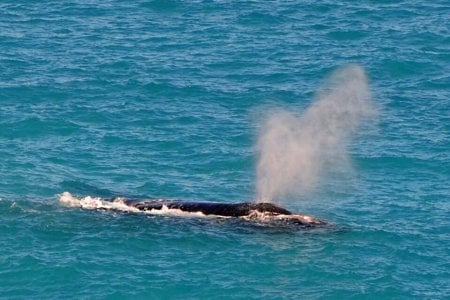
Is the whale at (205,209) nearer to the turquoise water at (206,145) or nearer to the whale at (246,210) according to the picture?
the whale at (246,210)

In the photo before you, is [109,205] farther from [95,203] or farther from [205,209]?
[205,209]

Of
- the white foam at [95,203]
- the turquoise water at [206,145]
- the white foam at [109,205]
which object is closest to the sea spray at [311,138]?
the turquoise water at [206,145]

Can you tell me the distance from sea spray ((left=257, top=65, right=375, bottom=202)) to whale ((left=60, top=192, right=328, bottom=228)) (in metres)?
5.44

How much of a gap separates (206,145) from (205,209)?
44.7 feet

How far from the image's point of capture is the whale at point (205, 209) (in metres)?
71.9

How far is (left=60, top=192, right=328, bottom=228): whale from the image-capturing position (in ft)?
236

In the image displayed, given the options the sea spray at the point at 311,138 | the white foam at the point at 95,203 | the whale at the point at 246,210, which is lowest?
the whale at the point at 246,210

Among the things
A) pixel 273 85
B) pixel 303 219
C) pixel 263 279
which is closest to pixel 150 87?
pixel 273 85

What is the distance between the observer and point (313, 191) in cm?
7925

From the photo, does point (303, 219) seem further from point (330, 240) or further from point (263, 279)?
point (263, 279)

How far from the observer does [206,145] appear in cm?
8606

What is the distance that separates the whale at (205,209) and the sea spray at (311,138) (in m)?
5.44

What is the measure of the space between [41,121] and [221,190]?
19.2 metres

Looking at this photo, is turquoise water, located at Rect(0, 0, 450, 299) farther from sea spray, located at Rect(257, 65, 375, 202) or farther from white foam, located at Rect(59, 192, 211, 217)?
sea spray, located at Rect(257, 65, 375, 202)
